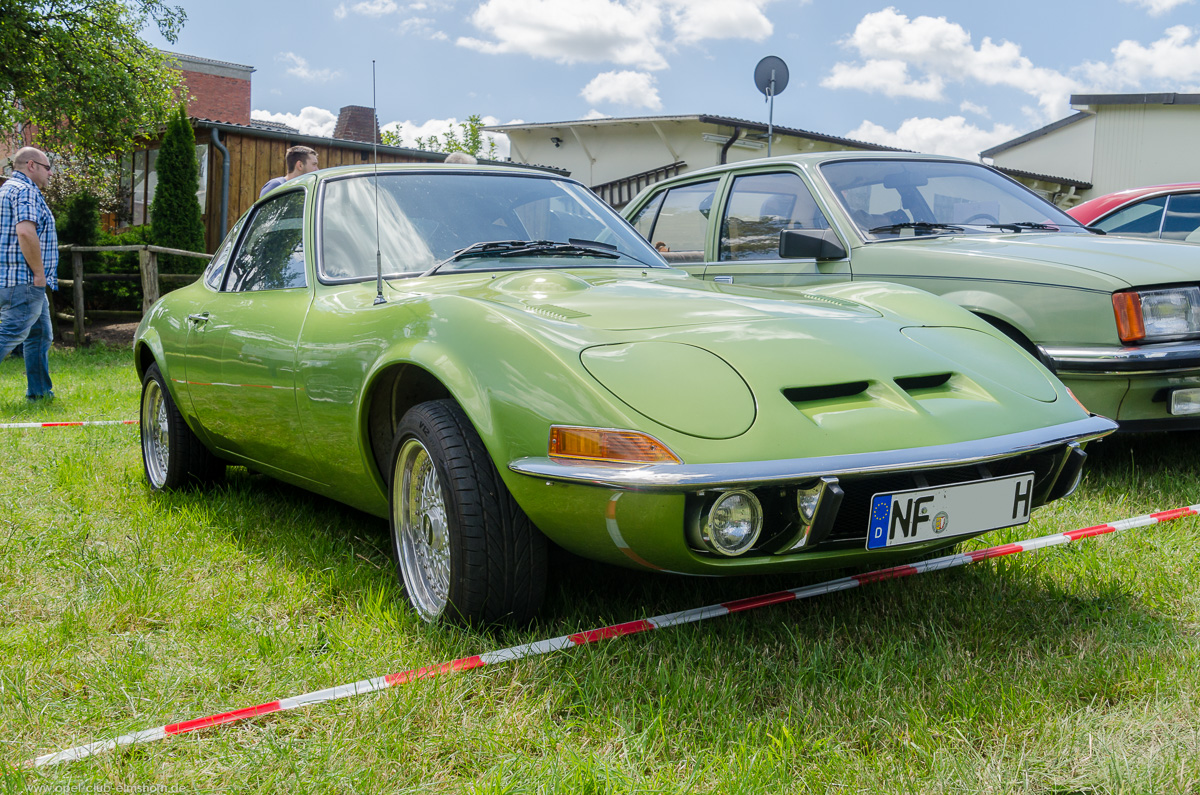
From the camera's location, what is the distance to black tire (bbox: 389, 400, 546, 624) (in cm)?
A: 235

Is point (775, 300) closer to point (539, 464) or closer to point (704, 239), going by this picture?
point (539, 464)

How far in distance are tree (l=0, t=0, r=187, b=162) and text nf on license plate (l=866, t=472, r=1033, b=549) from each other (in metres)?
14.2

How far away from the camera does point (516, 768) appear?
6.21 feet

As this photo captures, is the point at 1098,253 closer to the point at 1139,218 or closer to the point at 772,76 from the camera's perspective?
the point at 1139,218

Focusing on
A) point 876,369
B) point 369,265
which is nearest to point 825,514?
point 876,369

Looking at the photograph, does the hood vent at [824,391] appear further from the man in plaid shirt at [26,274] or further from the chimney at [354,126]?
the chimney at [354,126]

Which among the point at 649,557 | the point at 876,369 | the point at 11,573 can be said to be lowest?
the point at 11,573

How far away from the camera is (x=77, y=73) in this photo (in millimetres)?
13930

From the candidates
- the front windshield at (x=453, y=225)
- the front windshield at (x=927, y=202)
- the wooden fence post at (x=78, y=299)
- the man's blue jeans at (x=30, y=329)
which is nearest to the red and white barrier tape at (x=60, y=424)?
the man's blue jeans at (x=30, y=329)

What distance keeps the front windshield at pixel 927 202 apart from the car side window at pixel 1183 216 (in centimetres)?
219

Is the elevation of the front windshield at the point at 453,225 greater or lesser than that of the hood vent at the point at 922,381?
greater

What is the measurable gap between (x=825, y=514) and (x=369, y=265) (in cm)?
183

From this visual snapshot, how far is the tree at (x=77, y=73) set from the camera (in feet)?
44.1

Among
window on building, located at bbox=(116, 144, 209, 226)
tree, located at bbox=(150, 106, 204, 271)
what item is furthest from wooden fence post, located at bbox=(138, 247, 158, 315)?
window on building, located at bbox=(116, 144, 209, 226)
